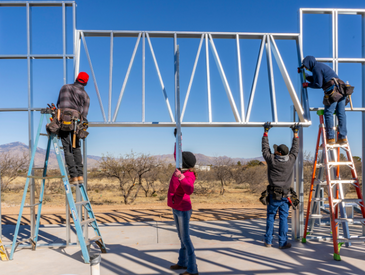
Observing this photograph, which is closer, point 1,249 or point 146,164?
point 1,249

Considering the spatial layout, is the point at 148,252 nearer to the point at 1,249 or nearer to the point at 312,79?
Answer: the point at 1,249

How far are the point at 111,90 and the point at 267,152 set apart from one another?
3.21 meters

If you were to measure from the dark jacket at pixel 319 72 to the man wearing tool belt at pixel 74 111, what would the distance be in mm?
4229

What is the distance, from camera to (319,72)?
5270 millimetres

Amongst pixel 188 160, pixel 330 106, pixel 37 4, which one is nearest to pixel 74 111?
pixel 188 160

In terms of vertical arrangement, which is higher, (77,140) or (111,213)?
(77,140)

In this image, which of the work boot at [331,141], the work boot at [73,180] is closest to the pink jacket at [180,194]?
the work boot at [73,180]

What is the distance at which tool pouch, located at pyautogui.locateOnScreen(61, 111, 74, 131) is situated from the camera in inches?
182

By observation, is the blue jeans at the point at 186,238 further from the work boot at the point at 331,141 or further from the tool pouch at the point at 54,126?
the work boot at the point at 331,141

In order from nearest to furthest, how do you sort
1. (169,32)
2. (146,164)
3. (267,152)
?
(267,152) → (169,32) → (146,164)

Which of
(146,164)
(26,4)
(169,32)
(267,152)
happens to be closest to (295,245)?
(267,152)

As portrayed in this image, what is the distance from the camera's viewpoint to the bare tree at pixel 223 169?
66.5ft

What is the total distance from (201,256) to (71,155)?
9.39 ft

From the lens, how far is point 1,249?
15.8 ft
